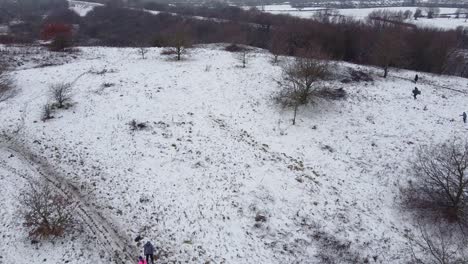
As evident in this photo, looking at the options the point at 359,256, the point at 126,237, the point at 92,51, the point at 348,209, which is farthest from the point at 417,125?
the point at 92,51

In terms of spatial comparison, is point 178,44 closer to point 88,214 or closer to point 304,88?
point 304,88

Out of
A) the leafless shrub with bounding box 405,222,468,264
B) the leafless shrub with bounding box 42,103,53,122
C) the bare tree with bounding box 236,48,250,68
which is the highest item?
the bare tree with bounding box 236,48,250,68

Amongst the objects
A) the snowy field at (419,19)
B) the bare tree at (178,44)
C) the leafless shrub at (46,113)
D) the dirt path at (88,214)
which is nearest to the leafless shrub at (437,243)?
the dirt path at (88,214)

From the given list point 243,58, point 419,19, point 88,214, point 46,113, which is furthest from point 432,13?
point 88,214

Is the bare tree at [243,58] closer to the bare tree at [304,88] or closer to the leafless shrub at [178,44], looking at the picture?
the leafless shrub at [178,44]

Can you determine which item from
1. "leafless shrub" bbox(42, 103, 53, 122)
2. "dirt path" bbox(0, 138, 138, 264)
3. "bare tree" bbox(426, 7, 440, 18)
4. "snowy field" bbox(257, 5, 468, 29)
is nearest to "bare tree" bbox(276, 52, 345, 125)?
"dirt path" bbox(0, 138, 138, 264)

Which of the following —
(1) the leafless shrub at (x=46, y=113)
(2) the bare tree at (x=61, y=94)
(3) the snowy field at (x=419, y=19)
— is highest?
(3) the snowy field at (x=419, y=19)

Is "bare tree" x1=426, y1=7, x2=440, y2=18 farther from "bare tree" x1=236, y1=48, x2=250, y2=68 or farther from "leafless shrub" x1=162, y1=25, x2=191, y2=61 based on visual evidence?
"leafless shrub" x1=162, y1=25, x2=191, y2=61
